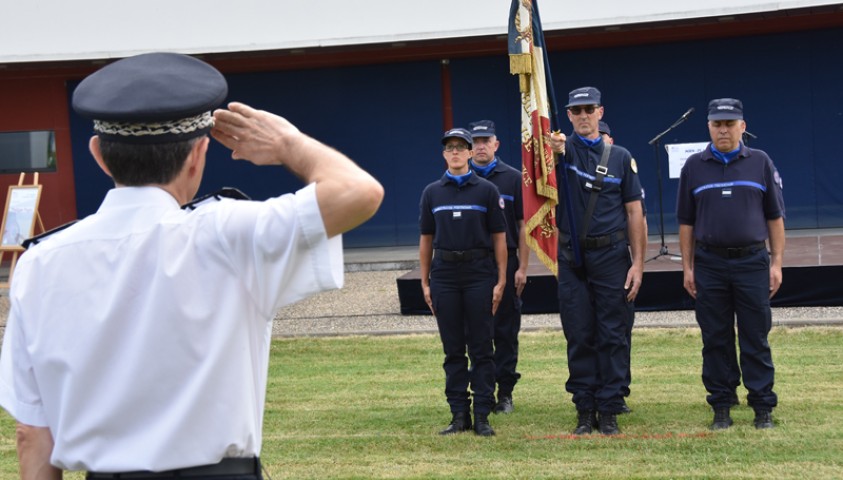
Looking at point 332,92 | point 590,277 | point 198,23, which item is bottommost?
point 590,277

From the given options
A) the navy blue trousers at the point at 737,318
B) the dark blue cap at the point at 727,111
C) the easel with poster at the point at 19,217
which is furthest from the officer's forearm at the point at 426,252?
the easel with poster at the point at 19,217

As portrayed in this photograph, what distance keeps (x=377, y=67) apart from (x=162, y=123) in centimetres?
1792

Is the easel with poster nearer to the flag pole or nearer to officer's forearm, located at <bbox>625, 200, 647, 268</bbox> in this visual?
the flag pole

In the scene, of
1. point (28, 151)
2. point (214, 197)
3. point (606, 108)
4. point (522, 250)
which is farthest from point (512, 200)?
point (28, 151)

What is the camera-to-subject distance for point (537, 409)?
27.1 feet

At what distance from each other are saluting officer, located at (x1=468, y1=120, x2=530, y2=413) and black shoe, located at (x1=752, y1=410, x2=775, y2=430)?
72.6 inches

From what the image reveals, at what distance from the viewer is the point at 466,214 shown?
25.7 feet

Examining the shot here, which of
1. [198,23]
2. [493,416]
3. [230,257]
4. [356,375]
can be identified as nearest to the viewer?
[230,257]

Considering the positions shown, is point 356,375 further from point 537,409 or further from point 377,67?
point 377,67

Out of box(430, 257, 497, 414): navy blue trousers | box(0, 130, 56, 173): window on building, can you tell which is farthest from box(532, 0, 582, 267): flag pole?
box(0, 130, 56, 173): window on building

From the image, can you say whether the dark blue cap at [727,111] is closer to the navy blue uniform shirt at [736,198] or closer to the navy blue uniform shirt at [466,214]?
the navy blue uniform shirt at [736,198]

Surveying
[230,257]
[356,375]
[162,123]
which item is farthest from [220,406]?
[356,375]

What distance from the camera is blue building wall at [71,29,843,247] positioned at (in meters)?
18.9

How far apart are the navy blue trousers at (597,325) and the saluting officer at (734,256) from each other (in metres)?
0.57
